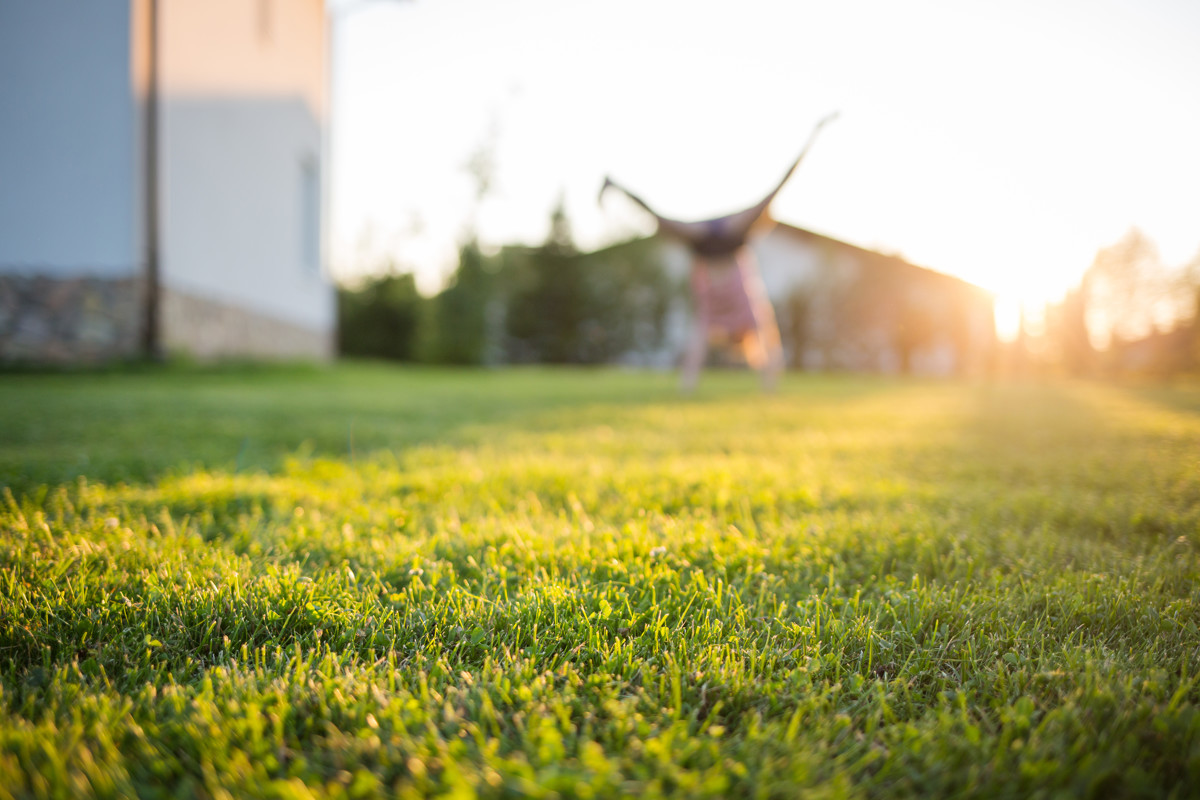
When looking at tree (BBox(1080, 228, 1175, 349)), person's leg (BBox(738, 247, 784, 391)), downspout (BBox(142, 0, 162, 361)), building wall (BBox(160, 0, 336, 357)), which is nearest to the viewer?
person's leg (BBox(738, 247, 784, 391))

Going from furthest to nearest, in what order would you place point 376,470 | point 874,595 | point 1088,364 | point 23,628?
point 1088,364 → point 376,470 → point 874,595 → point 23,628

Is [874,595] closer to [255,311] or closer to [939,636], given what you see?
[939,636]

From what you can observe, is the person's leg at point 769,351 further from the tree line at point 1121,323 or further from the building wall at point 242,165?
the tree line at point 1121,323

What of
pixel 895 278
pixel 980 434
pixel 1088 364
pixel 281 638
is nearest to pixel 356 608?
pixel 281 638

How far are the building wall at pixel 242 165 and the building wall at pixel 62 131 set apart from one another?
0.50m

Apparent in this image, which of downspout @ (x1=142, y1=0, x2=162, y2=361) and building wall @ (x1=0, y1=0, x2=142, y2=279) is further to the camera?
downspout @ (x1=142, y1=0, x2=162, y2=361)

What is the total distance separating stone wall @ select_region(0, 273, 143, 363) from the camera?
710cm

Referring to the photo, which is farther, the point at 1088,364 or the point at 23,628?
the point at 1088,364

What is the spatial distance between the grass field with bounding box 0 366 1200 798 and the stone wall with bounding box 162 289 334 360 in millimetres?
6756

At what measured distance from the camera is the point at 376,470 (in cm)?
251

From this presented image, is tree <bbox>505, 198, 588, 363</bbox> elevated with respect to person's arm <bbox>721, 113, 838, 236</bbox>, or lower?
elevated

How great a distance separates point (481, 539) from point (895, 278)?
2208 centimetres

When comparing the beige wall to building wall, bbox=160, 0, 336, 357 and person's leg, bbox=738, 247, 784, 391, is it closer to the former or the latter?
building wall, bbox=160, 0, 336, 357

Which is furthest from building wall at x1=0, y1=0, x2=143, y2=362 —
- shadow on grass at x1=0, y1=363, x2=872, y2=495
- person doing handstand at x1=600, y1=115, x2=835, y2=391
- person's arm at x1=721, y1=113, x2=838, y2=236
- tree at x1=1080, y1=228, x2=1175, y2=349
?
tree at x1=1080, y1=228, x2=1175, y2=349
